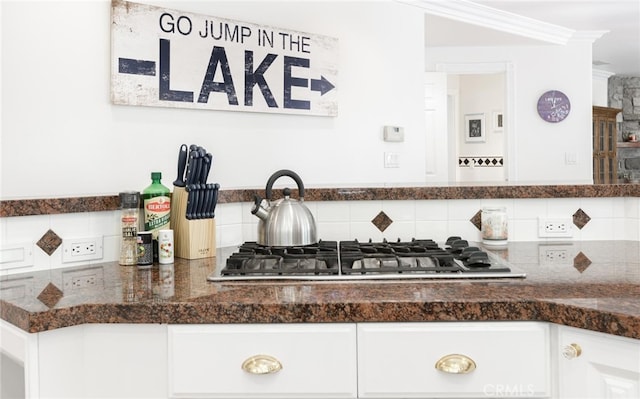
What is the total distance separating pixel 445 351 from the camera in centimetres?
110

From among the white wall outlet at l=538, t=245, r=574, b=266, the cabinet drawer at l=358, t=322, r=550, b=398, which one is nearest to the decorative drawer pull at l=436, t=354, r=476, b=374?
the cabinet drawer at l=358, t=322, r=550, b=398

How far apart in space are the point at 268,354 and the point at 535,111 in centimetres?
468

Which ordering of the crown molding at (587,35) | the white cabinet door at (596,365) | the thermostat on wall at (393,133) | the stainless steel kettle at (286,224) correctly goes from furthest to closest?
the crown molding at (587,35), the thermostat on wall at (393,133), the stainless steel kettle at (286,224), the white cabinet door at (596,365)

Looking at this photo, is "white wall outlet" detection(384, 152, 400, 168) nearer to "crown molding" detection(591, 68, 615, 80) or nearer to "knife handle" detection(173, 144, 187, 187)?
"knife handle" detection(173, 144, 187, 187)

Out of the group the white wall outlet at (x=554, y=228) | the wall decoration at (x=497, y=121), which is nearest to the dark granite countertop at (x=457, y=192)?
the white wall outlet at (x=554, y=228)

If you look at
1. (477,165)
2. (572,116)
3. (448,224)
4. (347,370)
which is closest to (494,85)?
(477,165)

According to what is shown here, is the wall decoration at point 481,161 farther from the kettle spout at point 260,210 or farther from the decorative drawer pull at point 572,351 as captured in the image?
the decorative drawer pull at point 572,351

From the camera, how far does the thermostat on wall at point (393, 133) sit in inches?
127

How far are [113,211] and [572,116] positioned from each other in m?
4.67

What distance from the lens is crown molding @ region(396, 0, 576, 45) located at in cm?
375

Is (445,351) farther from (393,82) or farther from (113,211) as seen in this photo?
(393,82)

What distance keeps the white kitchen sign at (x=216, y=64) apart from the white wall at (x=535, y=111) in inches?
110

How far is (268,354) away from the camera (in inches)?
43.4

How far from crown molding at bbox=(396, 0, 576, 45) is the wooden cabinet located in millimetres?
1832
